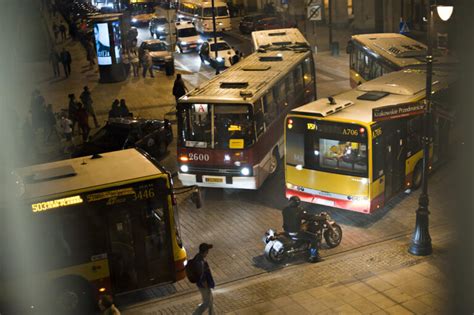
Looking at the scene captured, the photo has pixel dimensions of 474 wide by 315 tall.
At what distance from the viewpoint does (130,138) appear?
70.7 ft

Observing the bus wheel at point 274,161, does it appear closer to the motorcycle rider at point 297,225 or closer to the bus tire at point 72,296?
the motorcycle rider at point 297,225

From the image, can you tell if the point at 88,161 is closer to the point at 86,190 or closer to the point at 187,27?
the point at 86,190

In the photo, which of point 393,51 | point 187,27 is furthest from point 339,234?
point 187,27

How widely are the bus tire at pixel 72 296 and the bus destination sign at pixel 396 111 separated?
6809mm

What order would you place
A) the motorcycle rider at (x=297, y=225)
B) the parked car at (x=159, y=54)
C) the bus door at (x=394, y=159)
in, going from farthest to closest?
1. the parked car at (x=159, y=54)
2. the bus door at (x=394, y=159)
3. the motorcycle rider at (x=297, y=225)

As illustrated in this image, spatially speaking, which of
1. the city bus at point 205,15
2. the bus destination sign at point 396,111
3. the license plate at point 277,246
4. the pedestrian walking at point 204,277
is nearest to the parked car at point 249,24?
the city bus at point 205,15

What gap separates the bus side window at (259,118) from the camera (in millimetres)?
17562

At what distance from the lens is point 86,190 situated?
11.8 m

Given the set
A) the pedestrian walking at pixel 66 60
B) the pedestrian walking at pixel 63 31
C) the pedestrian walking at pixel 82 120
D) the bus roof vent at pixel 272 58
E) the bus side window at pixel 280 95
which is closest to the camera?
the bus side window at pixel 280 95

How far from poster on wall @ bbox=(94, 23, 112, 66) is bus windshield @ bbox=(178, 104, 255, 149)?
60.6 ft

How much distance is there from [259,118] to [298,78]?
5.41 m

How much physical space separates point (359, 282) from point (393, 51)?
13.6 metres

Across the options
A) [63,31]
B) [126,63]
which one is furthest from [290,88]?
[63,31]

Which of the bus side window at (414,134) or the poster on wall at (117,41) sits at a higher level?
the poster on wall at (117,41)
